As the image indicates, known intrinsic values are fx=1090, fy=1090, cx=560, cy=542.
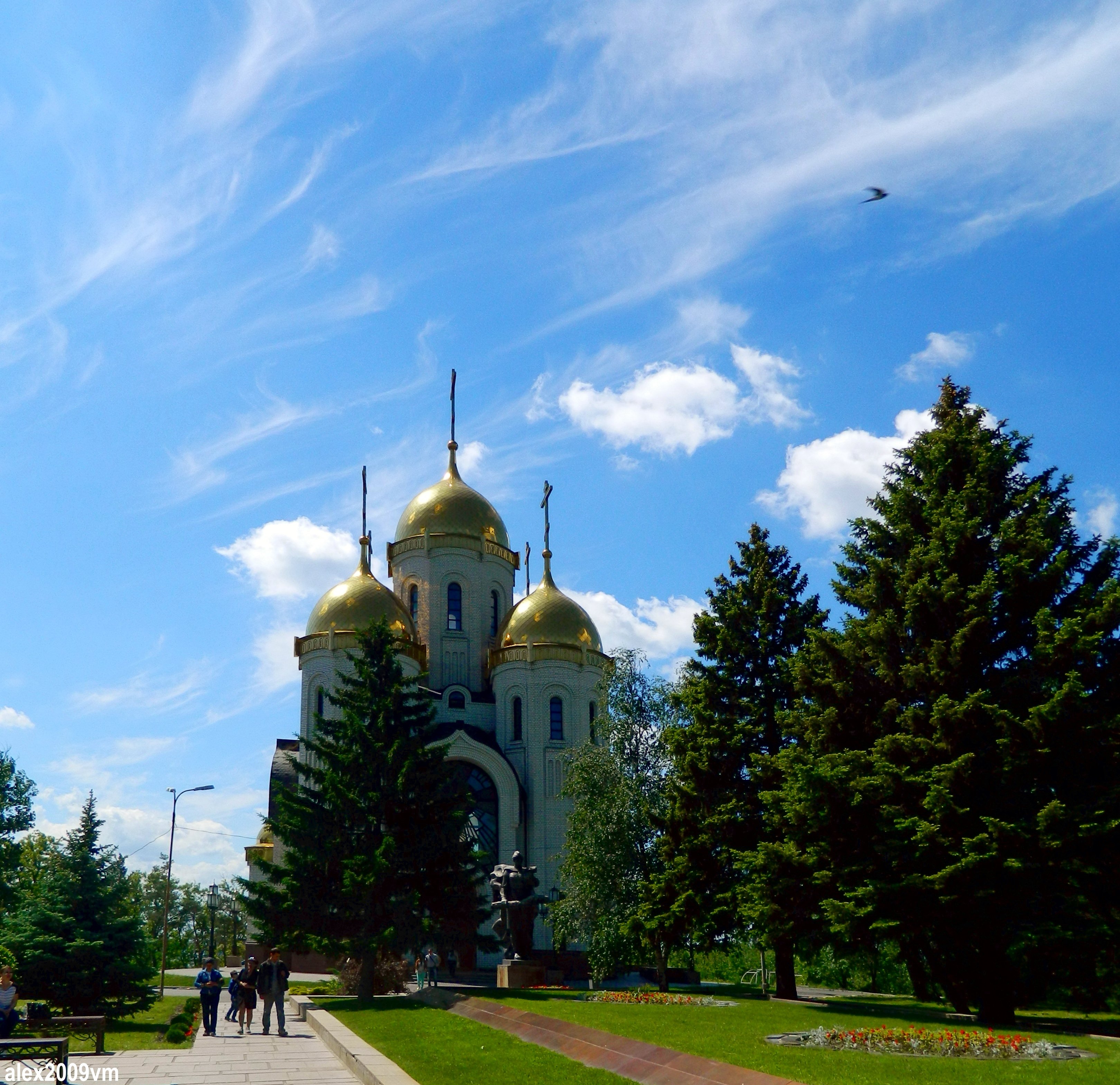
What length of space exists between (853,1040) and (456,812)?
43.5ft

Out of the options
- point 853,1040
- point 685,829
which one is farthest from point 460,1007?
point 853,1040

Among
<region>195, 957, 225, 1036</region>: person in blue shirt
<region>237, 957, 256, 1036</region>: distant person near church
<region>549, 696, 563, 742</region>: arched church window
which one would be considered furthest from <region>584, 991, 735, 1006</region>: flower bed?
<region>549, 696, 563, 742</region>: arched church window

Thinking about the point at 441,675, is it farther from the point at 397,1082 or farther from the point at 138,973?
the point at 397,1082

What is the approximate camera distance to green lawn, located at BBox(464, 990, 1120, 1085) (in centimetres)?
1010

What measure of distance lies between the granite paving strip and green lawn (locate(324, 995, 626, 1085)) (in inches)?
7.6

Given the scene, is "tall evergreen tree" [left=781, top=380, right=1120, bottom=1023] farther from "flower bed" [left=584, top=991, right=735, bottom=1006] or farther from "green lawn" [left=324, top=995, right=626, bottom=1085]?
"green lawn" [left=324, top=995, right=626, bottom=1085]

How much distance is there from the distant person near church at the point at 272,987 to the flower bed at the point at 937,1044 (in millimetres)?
9109

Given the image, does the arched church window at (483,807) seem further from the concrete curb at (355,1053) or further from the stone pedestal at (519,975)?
the concrete curb at (355,1053)

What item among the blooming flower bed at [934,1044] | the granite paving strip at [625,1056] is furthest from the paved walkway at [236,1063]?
the blooming flower bed at [934,1044]

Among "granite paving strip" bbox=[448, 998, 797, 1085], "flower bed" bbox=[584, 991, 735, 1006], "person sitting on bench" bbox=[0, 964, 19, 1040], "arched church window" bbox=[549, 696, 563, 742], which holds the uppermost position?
"arched church window" bbox=[549, 696, 563, 742]

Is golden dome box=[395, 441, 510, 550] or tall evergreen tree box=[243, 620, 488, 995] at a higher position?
golden dome box=[395, 441, 510, 550]

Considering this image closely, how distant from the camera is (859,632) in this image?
752 inches

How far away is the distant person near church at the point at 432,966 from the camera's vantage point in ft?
96.2

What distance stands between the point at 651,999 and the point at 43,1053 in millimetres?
12303
